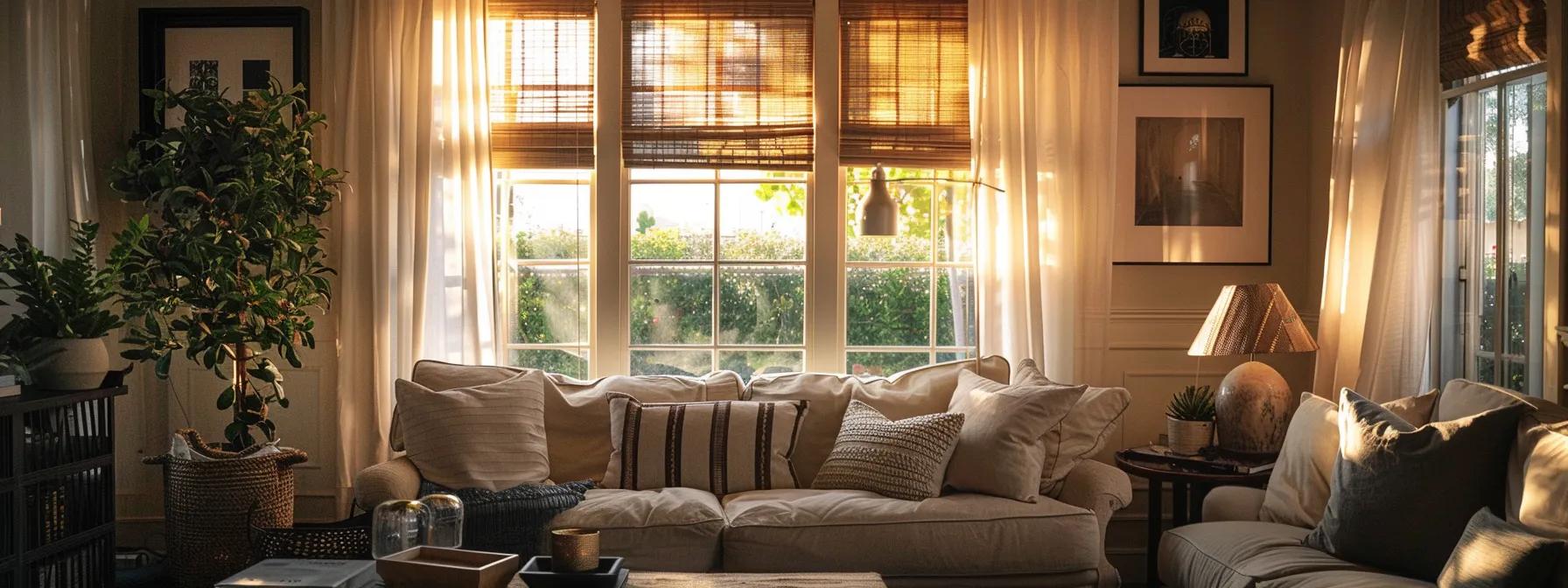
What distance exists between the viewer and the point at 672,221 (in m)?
4.50

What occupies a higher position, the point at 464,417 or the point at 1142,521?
the point at 464,417

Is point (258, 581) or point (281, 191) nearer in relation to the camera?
point (258, 581)

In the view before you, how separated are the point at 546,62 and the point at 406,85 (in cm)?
54

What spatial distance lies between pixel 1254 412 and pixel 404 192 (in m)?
3.16

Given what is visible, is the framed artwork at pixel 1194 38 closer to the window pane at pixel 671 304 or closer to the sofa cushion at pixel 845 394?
the sofa cushion at pixel 845 394

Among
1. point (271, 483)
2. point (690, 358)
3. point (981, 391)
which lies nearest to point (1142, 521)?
point (981, 391)

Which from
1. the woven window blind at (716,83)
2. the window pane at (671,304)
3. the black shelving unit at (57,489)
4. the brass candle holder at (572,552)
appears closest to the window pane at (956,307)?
the woven window blind at (716,83)

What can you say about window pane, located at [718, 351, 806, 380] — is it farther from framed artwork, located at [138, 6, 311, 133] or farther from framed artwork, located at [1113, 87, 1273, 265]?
framed artwork, located at [138, 6, 311, 133]

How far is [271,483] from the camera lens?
382 centimetres

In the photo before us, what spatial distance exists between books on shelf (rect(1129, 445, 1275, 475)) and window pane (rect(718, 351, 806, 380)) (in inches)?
55.2

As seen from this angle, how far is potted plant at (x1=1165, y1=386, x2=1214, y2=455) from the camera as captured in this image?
3.83m

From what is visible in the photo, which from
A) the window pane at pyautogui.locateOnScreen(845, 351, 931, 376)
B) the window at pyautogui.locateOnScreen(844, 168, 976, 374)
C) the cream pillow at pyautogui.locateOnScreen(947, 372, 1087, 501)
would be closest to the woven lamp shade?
the cream pillow at pyautogui.locateOnScreen(947, 372, 1087, 501)

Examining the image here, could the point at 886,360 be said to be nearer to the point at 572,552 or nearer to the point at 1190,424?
the point at 1190,424

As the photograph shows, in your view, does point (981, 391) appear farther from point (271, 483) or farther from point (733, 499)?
point (271, 483)
